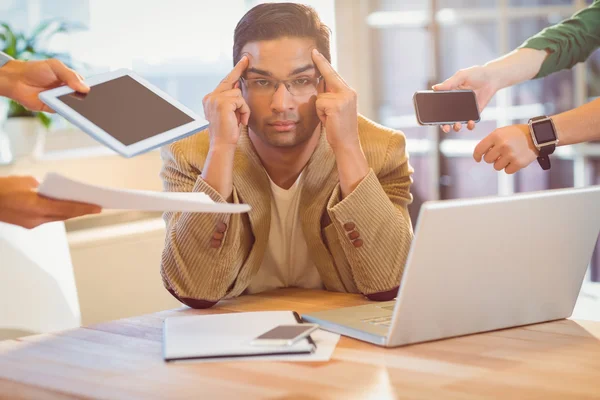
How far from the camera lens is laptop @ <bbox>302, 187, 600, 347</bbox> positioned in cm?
116

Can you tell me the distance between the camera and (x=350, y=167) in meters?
1.81

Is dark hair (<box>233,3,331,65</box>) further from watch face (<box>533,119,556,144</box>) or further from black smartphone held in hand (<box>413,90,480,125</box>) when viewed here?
watch face (<box>533,119,556,144</box>)

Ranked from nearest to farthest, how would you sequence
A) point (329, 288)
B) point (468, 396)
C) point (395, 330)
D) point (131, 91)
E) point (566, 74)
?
point (468, 396) → point (395, 330) → point (131, 91) → point (329, 288) → point (566, 74)

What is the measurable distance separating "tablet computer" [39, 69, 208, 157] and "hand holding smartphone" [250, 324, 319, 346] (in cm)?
37

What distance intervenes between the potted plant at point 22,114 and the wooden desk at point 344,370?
1.63 meters

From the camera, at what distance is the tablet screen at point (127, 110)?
54.4 inches

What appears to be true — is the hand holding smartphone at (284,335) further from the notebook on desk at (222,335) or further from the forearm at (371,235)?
the forearm at (371,235)

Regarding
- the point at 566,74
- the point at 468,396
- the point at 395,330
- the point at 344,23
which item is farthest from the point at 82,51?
the point at 468,396

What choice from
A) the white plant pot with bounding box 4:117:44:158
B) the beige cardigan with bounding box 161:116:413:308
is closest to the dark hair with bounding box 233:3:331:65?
the beige cardigan with bounding box 161:116:413:308

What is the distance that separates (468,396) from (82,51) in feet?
8.53

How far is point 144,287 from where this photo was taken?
3002 millimetres

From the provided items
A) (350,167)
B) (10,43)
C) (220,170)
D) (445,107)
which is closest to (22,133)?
(10,43)

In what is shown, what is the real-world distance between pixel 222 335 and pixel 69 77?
1.93 feet

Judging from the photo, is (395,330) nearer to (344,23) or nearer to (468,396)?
(468,396)
